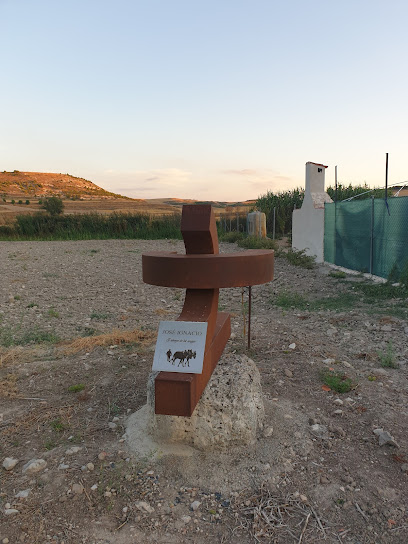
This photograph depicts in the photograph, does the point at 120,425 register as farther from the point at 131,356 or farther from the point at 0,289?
the point at 0,289

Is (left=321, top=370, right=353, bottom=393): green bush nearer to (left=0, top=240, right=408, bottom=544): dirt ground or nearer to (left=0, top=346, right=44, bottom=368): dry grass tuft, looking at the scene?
(left=0, top=240, right=408, bottom=544): dirt ground

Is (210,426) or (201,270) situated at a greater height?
(201,270)

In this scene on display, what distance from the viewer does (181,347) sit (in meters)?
3.09

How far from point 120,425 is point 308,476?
5.05 feet

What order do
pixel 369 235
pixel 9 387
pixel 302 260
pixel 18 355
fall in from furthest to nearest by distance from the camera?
pixel 302 260 → pixel 369 235 → pixel 18 355 → pixel 9 387

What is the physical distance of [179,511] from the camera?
2.60 meters

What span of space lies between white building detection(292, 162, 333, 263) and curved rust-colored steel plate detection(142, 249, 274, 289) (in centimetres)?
1105

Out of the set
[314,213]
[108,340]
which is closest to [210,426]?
[108,340]

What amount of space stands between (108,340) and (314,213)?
10357 millimetres

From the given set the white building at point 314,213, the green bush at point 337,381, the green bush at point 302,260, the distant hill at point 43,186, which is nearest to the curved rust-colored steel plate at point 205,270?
the green bush at point 337,381

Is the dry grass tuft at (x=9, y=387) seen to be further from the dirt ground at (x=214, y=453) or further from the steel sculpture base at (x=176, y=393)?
the steel sculpture base at (x=176, y=393)

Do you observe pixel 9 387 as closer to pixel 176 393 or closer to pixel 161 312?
pixel 176 393

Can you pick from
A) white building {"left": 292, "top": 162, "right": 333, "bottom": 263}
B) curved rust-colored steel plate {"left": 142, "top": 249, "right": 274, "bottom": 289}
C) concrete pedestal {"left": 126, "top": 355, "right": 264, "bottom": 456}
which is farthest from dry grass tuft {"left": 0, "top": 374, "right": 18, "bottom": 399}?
white building {"left": 292, "top": 162, "right": 333, "bottom": 263}

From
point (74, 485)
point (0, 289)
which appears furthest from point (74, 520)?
point (0, 289)
